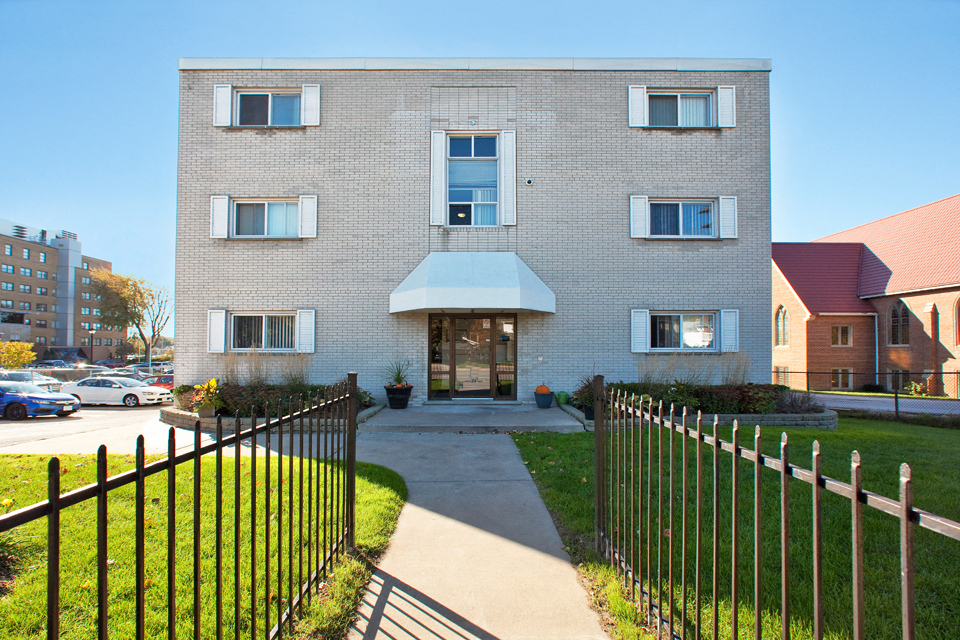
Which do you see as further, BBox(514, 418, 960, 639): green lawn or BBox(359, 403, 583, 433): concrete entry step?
BBox(359, 403, 583, 433): concrete entry step

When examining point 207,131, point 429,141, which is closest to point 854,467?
point 429,141

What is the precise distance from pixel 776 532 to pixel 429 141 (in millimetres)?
12226

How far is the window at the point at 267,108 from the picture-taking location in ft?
47.0

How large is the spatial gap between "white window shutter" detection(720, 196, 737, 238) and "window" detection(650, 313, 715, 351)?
2302mm

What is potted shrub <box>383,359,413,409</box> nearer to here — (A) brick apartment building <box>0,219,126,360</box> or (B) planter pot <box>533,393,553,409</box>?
(B) planter pot <box>533,393,553,409</box>

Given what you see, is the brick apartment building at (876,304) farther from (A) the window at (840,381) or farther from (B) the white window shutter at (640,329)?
(B) the white window shutter at (640,329)

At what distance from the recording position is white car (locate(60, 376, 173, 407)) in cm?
1942

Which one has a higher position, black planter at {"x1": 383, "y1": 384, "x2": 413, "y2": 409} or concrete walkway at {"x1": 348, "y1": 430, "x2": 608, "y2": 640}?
black planter at {"x1": 383, "y1": 384, "x2": 413, "y2": 409}

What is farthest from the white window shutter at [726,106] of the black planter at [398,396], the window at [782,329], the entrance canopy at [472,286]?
the window at [782,329]

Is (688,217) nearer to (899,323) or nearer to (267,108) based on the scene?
(267,108)

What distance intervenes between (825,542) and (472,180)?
1175 cm

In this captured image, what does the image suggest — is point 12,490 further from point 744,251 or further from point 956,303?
point 956,303

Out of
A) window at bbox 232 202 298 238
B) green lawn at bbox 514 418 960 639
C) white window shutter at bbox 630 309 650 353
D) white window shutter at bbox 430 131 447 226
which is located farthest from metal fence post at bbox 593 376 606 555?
window at bbox 232 202 298 238

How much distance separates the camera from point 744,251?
13.8m
